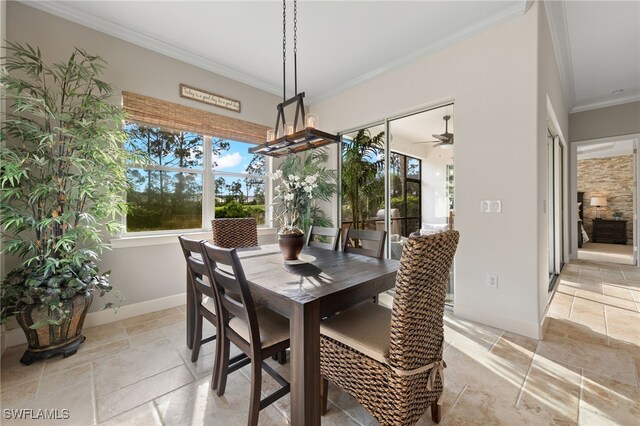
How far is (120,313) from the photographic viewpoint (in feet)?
8.84

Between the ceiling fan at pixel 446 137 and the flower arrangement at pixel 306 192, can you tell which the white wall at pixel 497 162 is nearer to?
the ceiling fan at pixel 446 137

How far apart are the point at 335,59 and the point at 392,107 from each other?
3.00 ft

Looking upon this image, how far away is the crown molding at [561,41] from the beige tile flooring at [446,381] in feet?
9.83

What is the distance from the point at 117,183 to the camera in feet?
7.79

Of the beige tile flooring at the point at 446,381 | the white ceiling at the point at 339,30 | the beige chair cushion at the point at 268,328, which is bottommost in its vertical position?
the beige tile flooring at the point at 446,381

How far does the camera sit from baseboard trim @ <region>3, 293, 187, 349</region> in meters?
2.21

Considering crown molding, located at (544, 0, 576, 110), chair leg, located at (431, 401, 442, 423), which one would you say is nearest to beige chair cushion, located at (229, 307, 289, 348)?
chair leg, located at (431, 401, 442, 423)

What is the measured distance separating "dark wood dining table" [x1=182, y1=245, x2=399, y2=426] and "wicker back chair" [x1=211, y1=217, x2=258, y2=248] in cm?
83

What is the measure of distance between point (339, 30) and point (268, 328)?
112 inches

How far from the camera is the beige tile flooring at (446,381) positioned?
148cm

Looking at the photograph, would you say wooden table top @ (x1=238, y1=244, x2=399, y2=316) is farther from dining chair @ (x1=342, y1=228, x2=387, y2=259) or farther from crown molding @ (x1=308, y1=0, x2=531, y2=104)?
crown molding @ (x1=308, y1=0, x2=531, y2=104)

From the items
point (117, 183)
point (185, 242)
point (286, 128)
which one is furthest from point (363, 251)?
point (117, 183)

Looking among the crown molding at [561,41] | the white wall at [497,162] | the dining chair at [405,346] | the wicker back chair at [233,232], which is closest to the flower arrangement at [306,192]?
the wicker back chair at [233,232]

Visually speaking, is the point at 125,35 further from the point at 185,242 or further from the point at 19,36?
the point at 185,242
